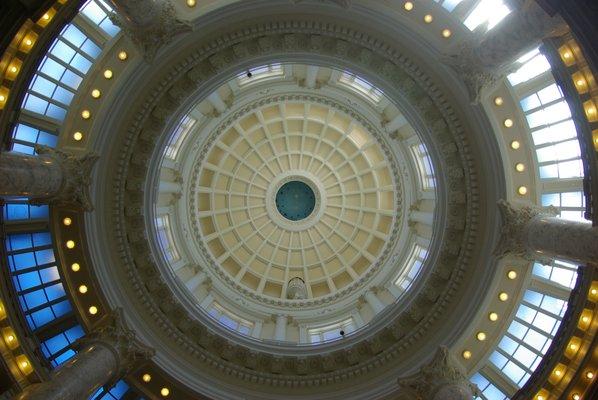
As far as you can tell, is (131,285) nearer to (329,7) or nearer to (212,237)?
(212,237)

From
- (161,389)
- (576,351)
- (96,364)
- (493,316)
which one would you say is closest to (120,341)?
(96,364)

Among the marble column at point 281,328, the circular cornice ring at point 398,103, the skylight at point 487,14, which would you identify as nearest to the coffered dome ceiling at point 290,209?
the circular cornice ring at point 398,103

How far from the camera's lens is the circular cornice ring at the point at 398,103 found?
24.3 meters

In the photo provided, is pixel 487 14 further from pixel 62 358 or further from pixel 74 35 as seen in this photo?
pixel 62 358

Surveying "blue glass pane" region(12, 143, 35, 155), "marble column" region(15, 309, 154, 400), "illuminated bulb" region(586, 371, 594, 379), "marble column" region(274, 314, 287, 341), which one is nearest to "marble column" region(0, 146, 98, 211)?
"blue glass pane" region(12, 143, 35, 155)

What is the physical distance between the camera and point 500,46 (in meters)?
19.1

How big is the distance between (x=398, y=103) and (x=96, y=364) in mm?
19393

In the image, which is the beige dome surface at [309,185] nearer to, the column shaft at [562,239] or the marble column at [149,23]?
the marble column at [149,23]

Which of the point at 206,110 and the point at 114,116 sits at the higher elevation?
the point at 206,110

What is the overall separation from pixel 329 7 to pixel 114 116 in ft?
38.9

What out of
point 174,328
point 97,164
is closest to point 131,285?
point 174,328

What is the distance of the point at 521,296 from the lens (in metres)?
24.8

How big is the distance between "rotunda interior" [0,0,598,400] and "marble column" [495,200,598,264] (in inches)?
3.8

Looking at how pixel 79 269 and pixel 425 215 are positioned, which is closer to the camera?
pixel 79 269
